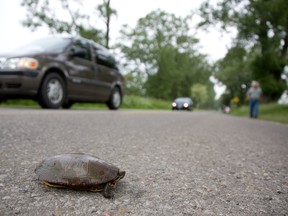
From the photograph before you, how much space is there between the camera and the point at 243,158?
2.74 meters

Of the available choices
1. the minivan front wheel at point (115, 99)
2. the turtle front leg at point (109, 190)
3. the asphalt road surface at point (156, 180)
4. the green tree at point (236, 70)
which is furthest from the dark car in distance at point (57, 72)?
the green tree at point (236, 70)

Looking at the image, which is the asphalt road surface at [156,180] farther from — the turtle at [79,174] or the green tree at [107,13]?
the green tree at [107,13]

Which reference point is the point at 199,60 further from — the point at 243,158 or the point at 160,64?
the point at 243,158

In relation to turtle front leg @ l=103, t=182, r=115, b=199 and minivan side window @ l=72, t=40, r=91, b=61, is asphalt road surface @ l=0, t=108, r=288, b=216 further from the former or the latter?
minivan side window @ l=72, t=40, r=91, b=61

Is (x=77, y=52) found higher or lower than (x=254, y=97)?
higher

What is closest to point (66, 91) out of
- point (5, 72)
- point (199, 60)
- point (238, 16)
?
point (5, 72)

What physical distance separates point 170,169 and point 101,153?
75 cm

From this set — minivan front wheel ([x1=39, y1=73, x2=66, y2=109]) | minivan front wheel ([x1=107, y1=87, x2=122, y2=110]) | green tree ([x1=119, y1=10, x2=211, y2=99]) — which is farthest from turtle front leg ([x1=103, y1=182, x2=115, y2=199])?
green tree ([x1=119, y1=10, x2=211, y2=99])

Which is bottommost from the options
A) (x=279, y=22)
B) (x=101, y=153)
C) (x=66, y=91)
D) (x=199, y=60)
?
(x=101, y=153)

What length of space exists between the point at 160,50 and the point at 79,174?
47.7 meters

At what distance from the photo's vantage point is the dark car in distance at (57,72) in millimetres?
7031

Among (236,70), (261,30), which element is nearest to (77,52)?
(261,30)

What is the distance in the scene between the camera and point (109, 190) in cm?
158

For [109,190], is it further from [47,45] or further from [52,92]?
[47,45]
